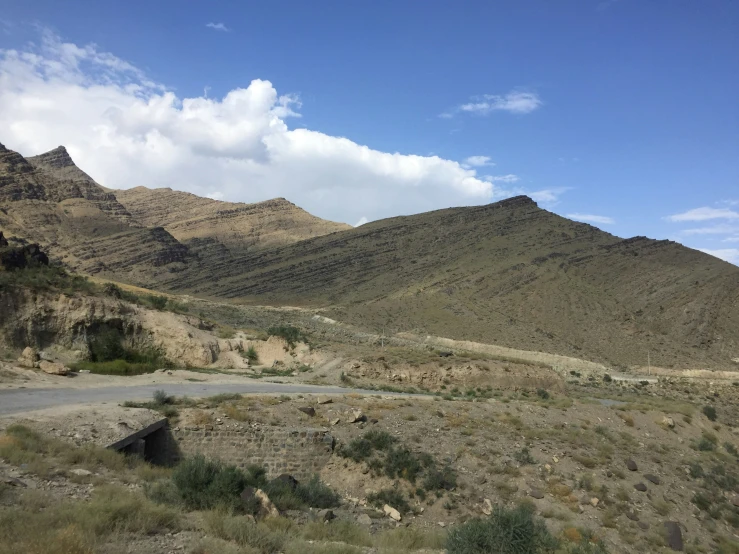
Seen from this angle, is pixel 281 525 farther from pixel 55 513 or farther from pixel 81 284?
pixel 81 284

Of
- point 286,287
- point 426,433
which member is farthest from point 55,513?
point 286,287

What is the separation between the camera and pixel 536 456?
53.8 feet

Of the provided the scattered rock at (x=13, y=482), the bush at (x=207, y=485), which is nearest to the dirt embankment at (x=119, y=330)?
the scattered rock at (x=13, y=482)

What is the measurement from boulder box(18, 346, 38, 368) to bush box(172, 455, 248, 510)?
13.2 meters

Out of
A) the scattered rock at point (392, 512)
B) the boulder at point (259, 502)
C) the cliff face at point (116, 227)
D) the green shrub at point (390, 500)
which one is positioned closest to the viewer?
the boulder at point (259, 502)

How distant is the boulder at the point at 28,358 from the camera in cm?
1946

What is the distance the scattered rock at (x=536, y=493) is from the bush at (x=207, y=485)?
8.36m

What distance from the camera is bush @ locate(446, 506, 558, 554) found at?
27.2ft

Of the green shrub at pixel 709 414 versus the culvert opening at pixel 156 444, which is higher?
the culvert opening at pixel 156 444

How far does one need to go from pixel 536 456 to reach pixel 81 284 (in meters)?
23.1

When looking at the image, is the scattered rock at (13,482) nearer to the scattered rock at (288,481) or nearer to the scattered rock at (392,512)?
the scattered rock at (288,481)

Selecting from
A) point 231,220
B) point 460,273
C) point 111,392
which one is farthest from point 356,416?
point 231,220

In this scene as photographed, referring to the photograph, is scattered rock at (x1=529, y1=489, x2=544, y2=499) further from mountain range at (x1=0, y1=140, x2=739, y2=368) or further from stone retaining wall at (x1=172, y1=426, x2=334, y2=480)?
mountain range at (x1=0, y1=140, x2=739, y2=368)

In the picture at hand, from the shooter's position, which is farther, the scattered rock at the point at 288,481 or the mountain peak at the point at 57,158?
the mountain peak at the point at 57,158
